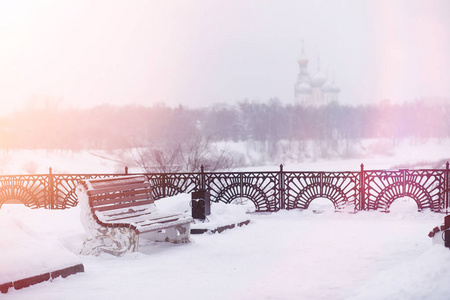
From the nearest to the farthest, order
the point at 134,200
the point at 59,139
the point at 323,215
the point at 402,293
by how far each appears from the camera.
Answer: the point at 402,293 → the point at 134,200 → the point at 323,215 → the point at 59,139

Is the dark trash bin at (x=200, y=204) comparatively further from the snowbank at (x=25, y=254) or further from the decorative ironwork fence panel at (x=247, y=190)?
the snowbank at (x=25, y=254)

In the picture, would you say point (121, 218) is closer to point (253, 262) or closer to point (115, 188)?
point (115, 188)

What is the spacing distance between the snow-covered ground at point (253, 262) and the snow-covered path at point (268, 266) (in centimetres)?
1

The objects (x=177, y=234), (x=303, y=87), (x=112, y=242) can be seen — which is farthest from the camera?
(x=303, y=87)

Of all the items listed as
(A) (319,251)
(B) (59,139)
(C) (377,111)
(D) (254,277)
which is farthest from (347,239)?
(C) (377,111)

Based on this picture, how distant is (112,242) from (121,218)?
465 mm

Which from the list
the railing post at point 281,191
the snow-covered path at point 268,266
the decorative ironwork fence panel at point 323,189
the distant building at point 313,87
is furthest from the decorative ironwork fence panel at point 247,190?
the distant building at point 313,87

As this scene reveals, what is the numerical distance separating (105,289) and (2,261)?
1.16m

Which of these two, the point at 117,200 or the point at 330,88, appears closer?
the point at 117,200

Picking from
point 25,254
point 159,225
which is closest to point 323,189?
point 159,225

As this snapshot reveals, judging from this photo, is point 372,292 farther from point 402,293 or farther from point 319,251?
point 319,251

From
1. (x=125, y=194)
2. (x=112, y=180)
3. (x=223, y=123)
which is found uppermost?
(x=223, y=123)

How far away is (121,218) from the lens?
808cm

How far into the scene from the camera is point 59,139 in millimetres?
68500
